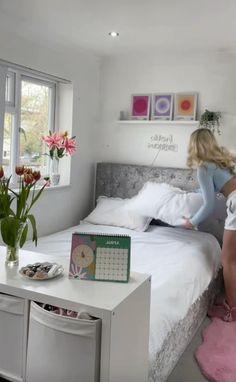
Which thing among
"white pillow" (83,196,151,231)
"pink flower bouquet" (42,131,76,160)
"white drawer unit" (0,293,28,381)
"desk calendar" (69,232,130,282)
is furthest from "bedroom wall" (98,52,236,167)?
"white drawer unit" (0,293,28,381)

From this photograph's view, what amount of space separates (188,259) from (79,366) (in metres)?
1.62

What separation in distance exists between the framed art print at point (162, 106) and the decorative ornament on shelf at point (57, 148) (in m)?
0.89

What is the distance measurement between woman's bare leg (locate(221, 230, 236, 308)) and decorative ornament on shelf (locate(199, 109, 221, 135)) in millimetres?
1154

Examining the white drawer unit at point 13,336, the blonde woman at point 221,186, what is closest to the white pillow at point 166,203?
the blonde woman at point 221,186

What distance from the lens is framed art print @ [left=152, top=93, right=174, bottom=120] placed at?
11.7 ft

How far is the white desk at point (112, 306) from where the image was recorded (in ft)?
3.81

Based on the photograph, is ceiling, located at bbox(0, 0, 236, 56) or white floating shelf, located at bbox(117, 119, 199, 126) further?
white floating shelf, located at bbox(117, 119, 199, 126)

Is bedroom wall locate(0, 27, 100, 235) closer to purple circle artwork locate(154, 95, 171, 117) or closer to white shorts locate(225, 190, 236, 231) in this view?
purple circle artwork locate(154, 95, 171, 117)

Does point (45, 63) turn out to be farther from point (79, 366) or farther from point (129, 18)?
point (79, 366)

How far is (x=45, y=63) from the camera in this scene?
319 centimetres

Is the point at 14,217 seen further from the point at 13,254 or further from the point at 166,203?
the point at 166,203

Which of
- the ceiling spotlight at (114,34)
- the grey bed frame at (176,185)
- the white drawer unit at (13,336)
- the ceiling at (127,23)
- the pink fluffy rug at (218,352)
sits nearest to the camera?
the white drawer unit at (13,336)

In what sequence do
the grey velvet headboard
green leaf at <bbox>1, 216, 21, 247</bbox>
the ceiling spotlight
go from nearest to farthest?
green leaf at <bbox>1, 216, 21, 247</bbox> → the ceiling spotlight → the grey velvet headboard

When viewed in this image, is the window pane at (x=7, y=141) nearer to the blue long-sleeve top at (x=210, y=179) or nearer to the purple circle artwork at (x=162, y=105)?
the purple circle artwork at (x=162, y=105)
